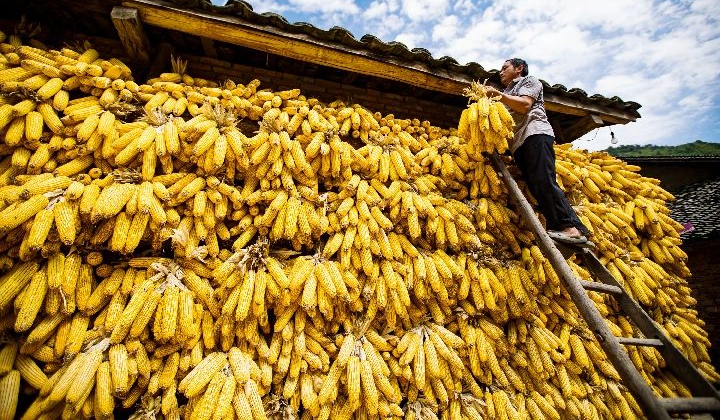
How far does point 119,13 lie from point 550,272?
545cm

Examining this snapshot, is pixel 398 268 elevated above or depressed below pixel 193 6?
below

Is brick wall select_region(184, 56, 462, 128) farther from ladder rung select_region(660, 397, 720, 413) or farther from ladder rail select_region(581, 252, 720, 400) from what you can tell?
ladder rung select_region(660, 397, 720, 413)

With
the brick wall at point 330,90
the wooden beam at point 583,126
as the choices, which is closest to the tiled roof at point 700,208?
the wooden beam at point 583,126

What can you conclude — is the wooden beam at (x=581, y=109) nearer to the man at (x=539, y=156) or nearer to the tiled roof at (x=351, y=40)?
the tiled roof at (x=351, y=40)

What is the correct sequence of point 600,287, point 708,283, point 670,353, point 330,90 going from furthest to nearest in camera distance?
point 708,283 → point 330,90 → point 600,287 → point 670,353

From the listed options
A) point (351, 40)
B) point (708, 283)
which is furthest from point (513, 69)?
point (708, 283)

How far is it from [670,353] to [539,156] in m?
2.23

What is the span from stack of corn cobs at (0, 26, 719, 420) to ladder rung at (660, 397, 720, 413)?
122cm

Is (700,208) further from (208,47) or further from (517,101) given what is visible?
(208,47)

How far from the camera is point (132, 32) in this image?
310 cm

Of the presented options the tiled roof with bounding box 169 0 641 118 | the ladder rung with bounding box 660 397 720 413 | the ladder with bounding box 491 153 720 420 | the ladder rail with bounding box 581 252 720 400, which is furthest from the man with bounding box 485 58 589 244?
the ladder rung with bounding box 660 397 720 413

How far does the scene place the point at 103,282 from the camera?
98.3 inches

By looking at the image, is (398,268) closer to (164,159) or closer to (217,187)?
(217,187)

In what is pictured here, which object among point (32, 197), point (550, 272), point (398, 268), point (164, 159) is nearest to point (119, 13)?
point (164, 159)
